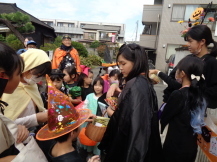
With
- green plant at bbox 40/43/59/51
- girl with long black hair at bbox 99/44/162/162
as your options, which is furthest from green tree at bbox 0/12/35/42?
girl with long black hair at bbox 99/44/162/162

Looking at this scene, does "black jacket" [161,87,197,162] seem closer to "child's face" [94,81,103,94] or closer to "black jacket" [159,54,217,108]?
"black jacket" [159,54,217,108]

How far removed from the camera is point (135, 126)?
147cm

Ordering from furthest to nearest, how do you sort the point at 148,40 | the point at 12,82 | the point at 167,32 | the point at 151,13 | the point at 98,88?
the point at 148,40
the point at 151,13
the point at 167,32
the point at 98,88
the point at 12,82

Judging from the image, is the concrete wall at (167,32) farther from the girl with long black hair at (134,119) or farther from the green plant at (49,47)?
the girl with long black hair at (134,119)

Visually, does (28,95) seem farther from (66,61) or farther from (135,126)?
(66,61)

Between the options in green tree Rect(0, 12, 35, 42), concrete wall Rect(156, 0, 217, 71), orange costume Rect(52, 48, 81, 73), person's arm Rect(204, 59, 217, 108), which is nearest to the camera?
person's arm Rect(204, 59, 217, 108)

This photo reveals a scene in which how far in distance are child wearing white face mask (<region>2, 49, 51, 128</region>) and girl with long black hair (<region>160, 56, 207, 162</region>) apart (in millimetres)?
1594

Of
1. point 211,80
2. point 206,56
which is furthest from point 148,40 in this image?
point 211,80

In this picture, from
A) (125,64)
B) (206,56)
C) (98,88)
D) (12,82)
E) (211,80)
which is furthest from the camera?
(98,88)

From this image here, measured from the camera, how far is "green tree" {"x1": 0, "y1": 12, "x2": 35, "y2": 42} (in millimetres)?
7719

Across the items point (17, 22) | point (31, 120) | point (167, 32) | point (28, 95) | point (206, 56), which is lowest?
point (31, 120)

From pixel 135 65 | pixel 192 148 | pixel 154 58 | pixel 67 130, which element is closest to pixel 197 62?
pixel 135 65

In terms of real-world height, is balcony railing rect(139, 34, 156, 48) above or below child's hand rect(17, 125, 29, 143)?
above

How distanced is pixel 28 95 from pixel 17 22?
8085 mm
